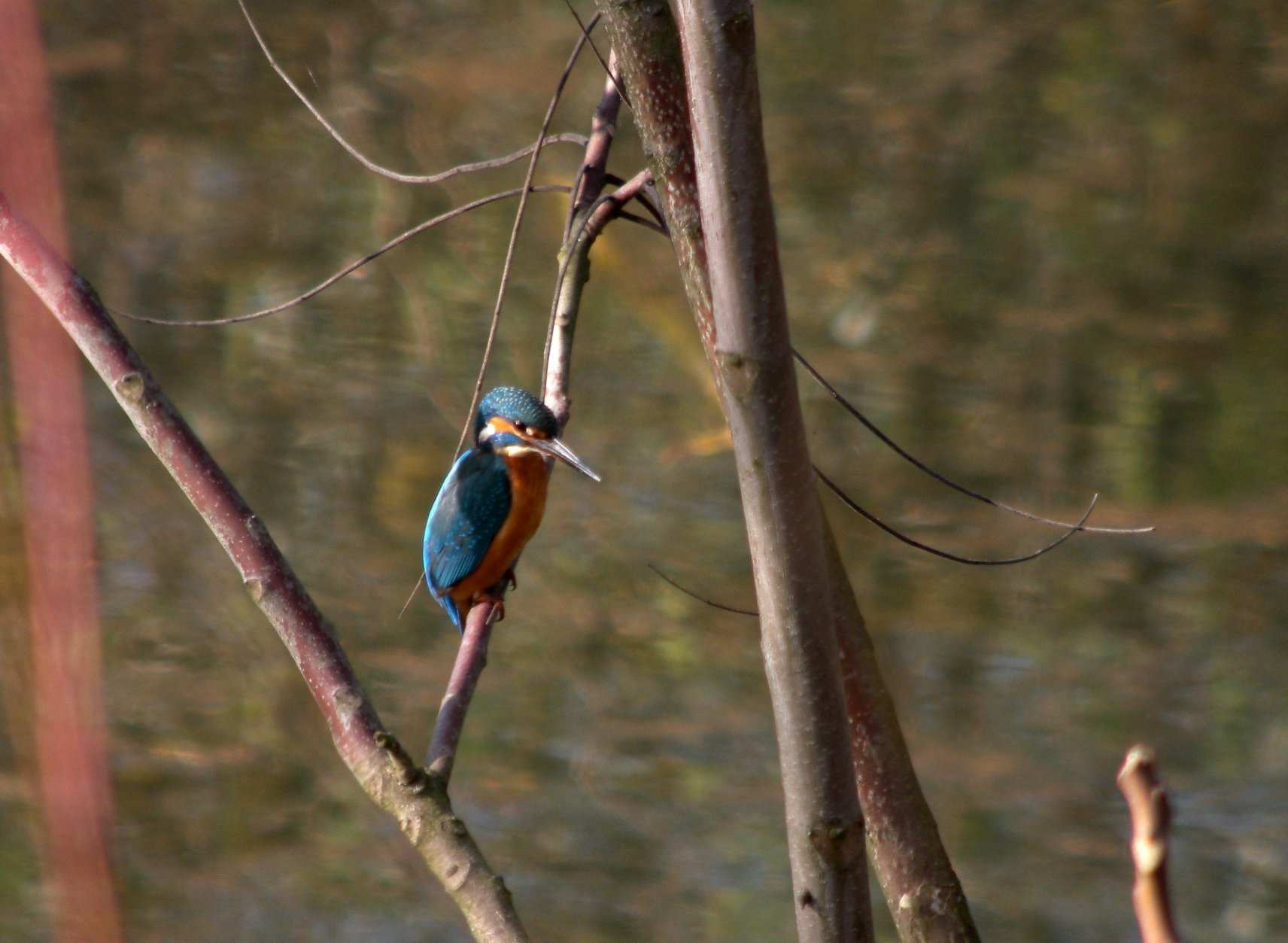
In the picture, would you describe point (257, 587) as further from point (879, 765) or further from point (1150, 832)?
point (1150, 832)

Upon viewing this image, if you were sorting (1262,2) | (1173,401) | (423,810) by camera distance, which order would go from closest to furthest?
(423,810)
(1173,401)
(1262,2)

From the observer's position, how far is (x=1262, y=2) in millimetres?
6320

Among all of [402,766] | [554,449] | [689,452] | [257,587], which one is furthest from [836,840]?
[689,452]

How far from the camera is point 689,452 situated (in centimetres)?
459

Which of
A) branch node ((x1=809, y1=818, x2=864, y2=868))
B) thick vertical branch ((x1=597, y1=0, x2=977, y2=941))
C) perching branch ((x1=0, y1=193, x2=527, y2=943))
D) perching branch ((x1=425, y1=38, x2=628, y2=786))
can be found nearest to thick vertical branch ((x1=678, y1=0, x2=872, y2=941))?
branch node ((x1=809, y1=818, x2=864, y2=868))

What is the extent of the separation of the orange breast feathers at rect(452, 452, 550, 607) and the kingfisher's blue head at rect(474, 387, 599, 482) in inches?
1.4

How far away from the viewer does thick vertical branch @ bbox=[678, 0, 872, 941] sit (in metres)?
0.86

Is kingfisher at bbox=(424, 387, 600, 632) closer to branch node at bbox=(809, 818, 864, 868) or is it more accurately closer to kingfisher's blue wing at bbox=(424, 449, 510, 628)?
kingfisher's blue wing at bbox=(424, 449, 510, 628)

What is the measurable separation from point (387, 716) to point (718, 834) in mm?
878

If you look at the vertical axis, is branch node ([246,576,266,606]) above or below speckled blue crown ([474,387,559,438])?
below

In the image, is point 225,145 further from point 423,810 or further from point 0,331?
point 423,810

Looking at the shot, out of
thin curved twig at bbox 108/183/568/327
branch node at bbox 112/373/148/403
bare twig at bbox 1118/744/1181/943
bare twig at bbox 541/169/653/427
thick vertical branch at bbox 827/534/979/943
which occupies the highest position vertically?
bare twig at bbox 541/169/653/427

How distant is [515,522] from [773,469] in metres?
1.65

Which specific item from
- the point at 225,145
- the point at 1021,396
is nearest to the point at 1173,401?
the point at 1021,396
